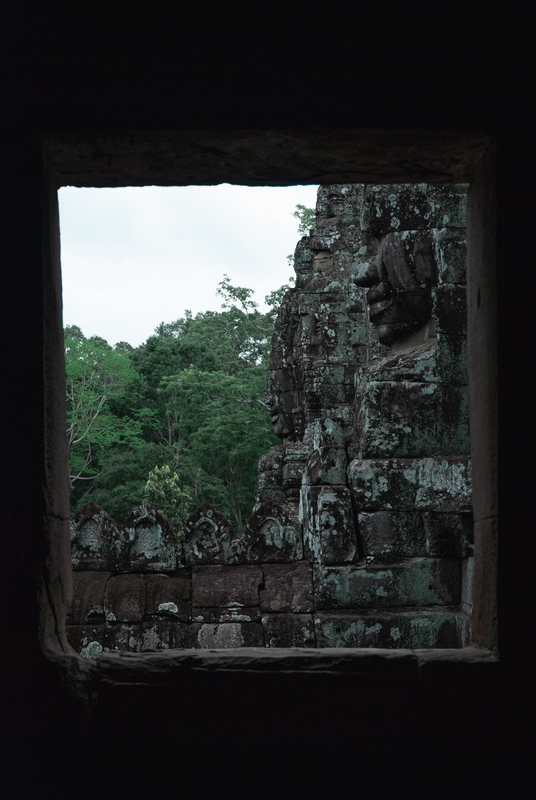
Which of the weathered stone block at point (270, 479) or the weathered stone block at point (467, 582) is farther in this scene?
the weathered stone block at point (270, 479)

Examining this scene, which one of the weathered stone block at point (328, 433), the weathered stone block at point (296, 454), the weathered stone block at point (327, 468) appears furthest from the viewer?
the weathered stone block at point (296, 454)

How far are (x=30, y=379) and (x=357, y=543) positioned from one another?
2.64 meters

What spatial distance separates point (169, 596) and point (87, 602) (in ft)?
1.56

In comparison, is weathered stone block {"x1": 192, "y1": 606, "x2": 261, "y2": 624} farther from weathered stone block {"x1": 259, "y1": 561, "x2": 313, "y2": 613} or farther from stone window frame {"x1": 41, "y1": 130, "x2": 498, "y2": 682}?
stone window frame {"x1": 41, "y1": 130, "x2": 498, "y2": 682}

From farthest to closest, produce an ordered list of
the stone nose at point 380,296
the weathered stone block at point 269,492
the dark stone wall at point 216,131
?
1. the weathered stone block at point 269,492
2. the stone nose at point 380,296
3. the dark stone wall at point 216,131

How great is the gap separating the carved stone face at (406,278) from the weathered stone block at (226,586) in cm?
181

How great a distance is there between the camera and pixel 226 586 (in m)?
4.11

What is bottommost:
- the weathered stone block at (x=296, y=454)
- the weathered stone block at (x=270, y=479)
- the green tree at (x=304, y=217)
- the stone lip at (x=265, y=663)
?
the weathered stone block at (x=270, y=479)

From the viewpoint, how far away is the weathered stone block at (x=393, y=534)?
3994mm

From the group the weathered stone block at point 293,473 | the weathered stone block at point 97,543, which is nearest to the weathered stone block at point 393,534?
the weathered stone block at point 97,543

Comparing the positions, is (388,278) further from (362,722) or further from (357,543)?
(362,722)

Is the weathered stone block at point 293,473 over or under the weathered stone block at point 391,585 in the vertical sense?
under

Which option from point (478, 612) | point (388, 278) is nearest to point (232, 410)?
point (388, 278)

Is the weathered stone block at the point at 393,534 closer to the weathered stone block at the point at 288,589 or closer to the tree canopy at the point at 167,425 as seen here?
the weathered stone block at the point at 288,589
